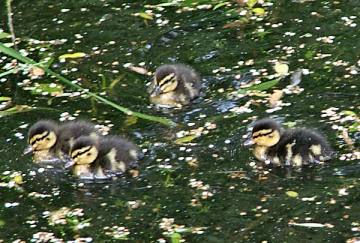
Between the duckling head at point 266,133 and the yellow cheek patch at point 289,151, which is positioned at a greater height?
the duckling head at point 266,133

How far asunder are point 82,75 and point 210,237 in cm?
183

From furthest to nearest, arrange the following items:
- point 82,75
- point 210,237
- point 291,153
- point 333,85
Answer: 1. point 82,75
2. point 333,85
3. point 291,153
4. point 210,237

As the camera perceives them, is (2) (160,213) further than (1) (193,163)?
No

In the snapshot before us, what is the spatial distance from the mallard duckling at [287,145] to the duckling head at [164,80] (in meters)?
0.70

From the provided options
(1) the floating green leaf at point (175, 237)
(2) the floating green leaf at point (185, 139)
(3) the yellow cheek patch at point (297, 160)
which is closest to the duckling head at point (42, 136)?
(2) the floating green leaf at point (185, 139)

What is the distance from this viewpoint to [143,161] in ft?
15.2

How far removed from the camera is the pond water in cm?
413

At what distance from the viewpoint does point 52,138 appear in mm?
4695

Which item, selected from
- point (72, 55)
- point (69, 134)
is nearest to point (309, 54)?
point (72, 55)

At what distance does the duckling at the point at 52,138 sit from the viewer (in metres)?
4.68

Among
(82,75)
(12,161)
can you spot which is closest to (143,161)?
(12,161)

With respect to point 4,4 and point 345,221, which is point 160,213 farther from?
point 4,4

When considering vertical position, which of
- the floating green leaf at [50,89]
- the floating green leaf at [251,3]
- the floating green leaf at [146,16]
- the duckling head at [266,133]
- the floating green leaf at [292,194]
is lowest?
the floating green leaf at [50,89]

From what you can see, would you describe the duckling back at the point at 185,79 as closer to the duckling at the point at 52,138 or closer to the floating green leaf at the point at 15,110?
the duckling at the point at 52,138
